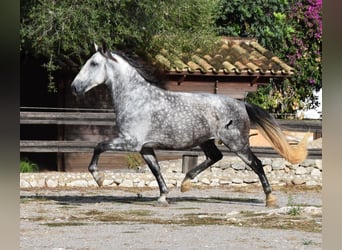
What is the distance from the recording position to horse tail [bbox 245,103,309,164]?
1095 cm

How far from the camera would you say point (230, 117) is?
1105cm

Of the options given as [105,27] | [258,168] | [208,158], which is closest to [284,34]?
[105,27]

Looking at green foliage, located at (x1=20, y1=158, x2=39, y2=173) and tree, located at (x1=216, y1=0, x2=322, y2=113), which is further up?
tree, located at (x1=216, y1=0, x2=322, y2=113)

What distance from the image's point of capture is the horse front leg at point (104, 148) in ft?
34.3

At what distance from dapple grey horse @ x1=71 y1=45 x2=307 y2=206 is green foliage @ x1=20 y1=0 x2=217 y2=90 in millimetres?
3836

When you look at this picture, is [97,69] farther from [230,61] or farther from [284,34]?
[284,34]

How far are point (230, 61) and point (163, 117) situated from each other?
7.40 metres

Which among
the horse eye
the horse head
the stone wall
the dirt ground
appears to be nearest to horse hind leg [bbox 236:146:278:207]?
the dirt ground

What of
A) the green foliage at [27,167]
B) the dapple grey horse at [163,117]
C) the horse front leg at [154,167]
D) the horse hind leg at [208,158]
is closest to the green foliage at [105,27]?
the green foliage at [27,167]

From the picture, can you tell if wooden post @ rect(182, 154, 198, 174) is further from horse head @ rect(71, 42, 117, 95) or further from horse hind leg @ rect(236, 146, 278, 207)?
horse head @ rect(71, 42, 117, 95)

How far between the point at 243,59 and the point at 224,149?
126 inches

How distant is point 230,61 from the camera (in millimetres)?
17953
